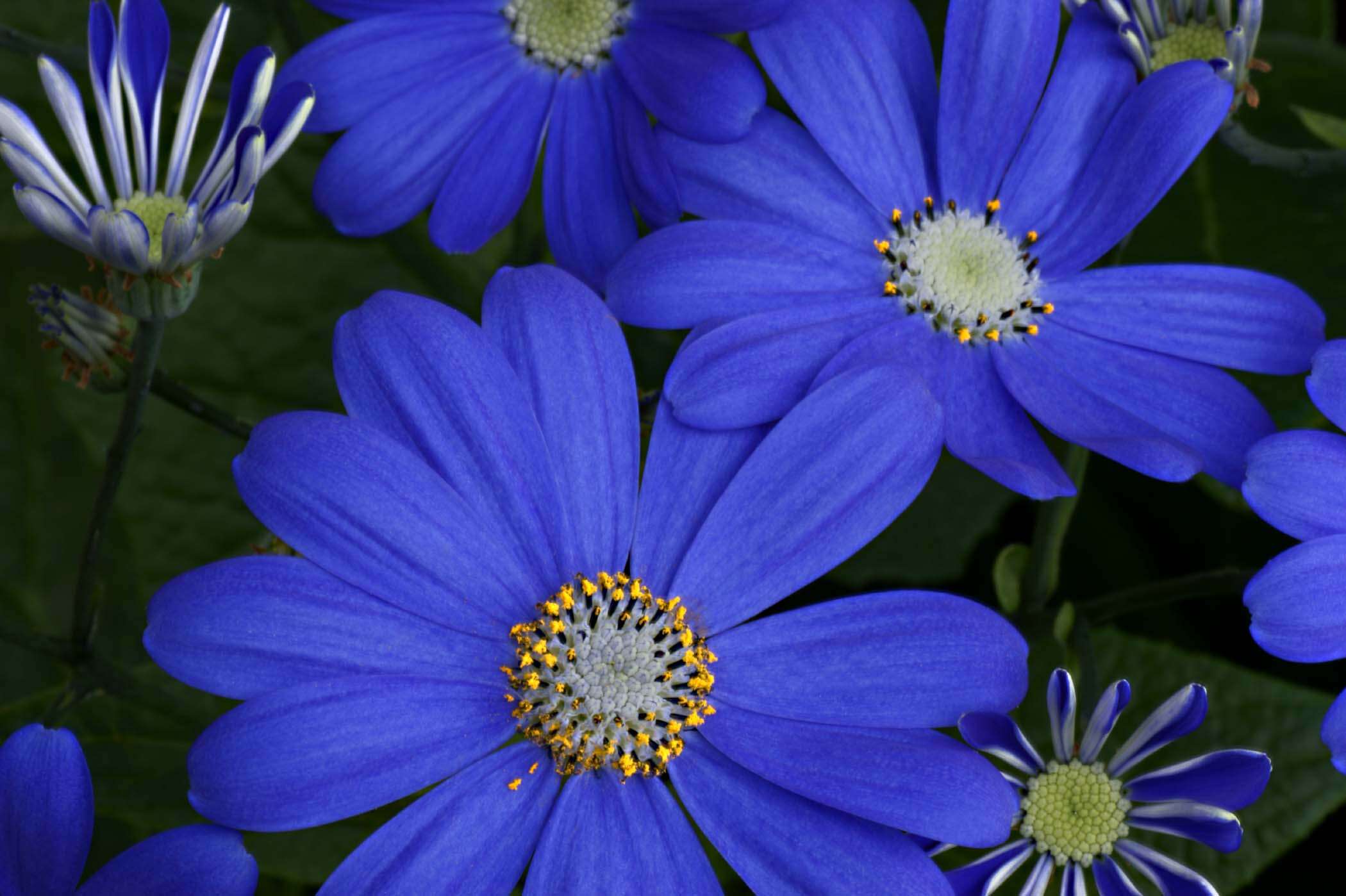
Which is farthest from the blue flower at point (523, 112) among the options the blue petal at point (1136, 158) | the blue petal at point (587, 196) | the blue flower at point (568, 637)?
the blue petal at point (1136, 158)

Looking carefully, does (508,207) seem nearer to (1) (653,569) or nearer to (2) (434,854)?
(1) (653,569)

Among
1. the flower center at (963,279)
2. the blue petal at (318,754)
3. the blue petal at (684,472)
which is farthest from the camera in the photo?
the flower center at (963,279)

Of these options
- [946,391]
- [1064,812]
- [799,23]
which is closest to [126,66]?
[799,23]

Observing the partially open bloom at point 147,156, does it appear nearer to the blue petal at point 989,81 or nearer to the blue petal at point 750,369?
the blue petal at point 750,369

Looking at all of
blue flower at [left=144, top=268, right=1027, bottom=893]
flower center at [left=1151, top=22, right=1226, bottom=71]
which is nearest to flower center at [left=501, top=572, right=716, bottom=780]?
blue flower at [left=144, top=268, right=1027, bottom=893]

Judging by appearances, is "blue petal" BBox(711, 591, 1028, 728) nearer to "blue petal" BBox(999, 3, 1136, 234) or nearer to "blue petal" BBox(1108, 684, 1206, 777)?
"blue petal" BBox(1108, 684, 1206, 777)

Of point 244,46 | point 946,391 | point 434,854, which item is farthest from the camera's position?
point 244,46

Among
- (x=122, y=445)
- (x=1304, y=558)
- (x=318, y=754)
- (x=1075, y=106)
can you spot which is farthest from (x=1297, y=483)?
(x=122, y=445)
